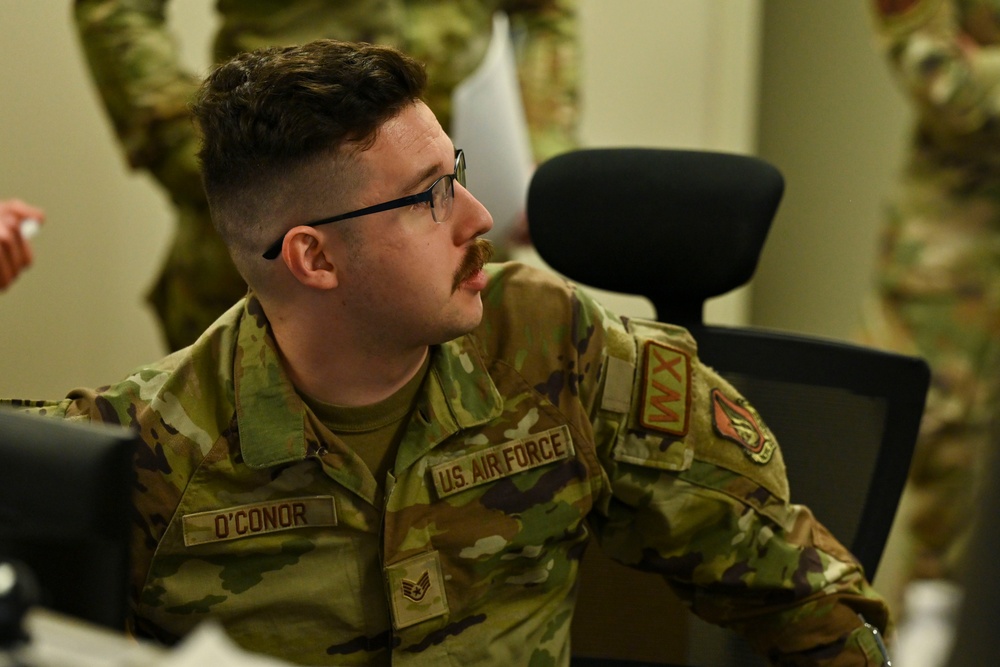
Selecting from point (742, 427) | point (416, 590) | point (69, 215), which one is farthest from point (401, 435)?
point (69, 215)

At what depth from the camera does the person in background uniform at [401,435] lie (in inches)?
44.1

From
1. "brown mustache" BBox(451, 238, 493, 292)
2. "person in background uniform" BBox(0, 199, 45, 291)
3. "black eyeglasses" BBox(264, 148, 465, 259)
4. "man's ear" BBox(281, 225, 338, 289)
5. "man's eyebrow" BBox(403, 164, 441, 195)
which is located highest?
"man's eyebrow" BBox(403, 164, 441, 195)

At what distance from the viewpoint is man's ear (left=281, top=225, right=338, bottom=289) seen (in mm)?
1144

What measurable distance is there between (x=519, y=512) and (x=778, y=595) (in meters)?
0.28

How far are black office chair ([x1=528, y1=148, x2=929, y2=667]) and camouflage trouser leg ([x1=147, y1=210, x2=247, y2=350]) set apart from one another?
2.27 feet

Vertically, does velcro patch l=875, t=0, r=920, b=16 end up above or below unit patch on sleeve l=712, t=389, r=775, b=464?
above

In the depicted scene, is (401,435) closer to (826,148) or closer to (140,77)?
(140,77)

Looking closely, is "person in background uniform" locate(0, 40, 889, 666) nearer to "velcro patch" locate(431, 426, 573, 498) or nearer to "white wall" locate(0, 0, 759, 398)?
"velcro patch" locate(431, 426, 573, 498)

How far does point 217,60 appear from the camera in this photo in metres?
1.76

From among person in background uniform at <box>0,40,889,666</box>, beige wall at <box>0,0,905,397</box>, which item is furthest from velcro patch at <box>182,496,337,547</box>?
beige wall at <box>0,0,905,397</box>

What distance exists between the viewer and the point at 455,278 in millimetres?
1160

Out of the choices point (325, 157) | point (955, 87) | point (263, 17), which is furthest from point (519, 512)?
point (955, 87)

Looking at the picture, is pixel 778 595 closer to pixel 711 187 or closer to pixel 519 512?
pixel 519 512

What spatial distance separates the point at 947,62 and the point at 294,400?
1431 millimetres
